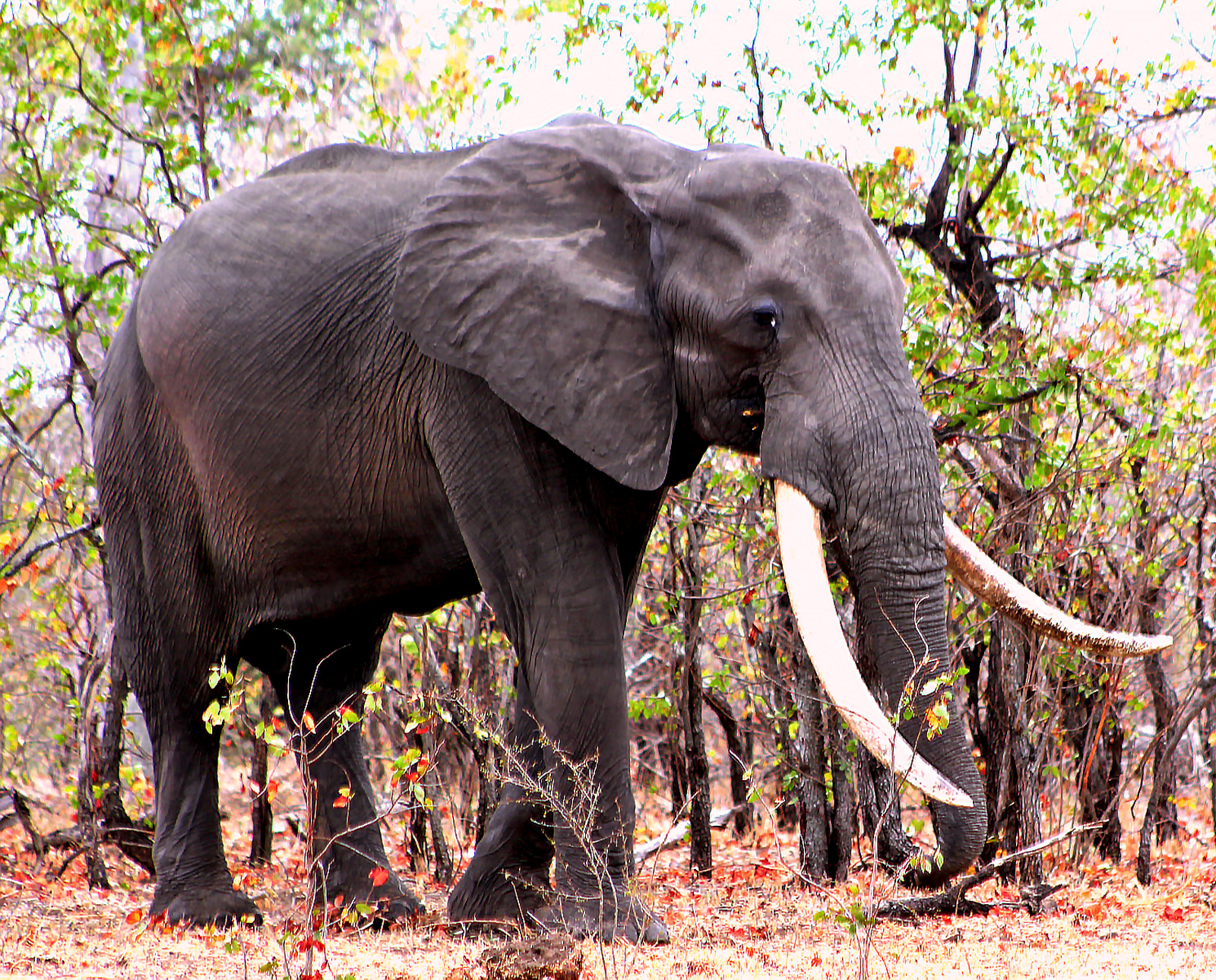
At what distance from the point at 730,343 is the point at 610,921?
201 centimetres

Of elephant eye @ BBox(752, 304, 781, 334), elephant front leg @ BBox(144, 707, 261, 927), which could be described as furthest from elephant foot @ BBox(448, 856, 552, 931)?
elephant eye @ BBox(752, 304, 781, 334)

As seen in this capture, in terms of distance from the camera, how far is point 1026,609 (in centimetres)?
496

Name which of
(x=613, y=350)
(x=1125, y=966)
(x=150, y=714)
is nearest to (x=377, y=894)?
(x=150, y=714)

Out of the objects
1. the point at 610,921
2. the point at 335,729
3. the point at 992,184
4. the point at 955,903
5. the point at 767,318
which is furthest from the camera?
the point at 992,184

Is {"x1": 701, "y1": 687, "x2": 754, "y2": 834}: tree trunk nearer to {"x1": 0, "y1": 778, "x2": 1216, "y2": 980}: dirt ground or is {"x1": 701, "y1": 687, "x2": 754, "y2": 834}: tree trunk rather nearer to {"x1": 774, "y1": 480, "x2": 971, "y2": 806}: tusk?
{"x1": 0, "y1": 778, "x2": 1216, "y2": 980}: dirt ground

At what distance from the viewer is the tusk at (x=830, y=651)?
4.14 meters

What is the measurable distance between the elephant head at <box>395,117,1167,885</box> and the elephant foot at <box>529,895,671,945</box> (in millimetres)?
1031

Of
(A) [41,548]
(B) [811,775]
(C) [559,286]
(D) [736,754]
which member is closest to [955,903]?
(B) [811,775]

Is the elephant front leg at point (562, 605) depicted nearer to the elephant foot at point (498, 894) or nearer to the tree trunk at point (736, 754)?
the elephant foot at point (498, 894)

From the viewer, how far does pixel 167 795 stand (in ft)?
20.4

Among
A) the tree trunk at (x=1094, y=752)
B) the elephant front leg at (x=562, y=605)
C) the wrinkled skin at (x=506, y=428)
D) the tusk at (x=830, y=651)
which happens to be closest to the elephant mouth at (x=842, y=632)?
the tusk at (x=830, y=651)

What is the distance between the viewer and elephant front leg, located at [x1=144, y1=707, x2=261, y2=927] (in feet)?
19.7

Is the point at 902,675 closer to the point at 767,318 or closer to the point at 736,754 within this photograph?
the point at 767,318

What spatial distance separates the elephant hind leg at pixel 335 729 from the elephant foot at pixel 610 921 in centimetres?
125
